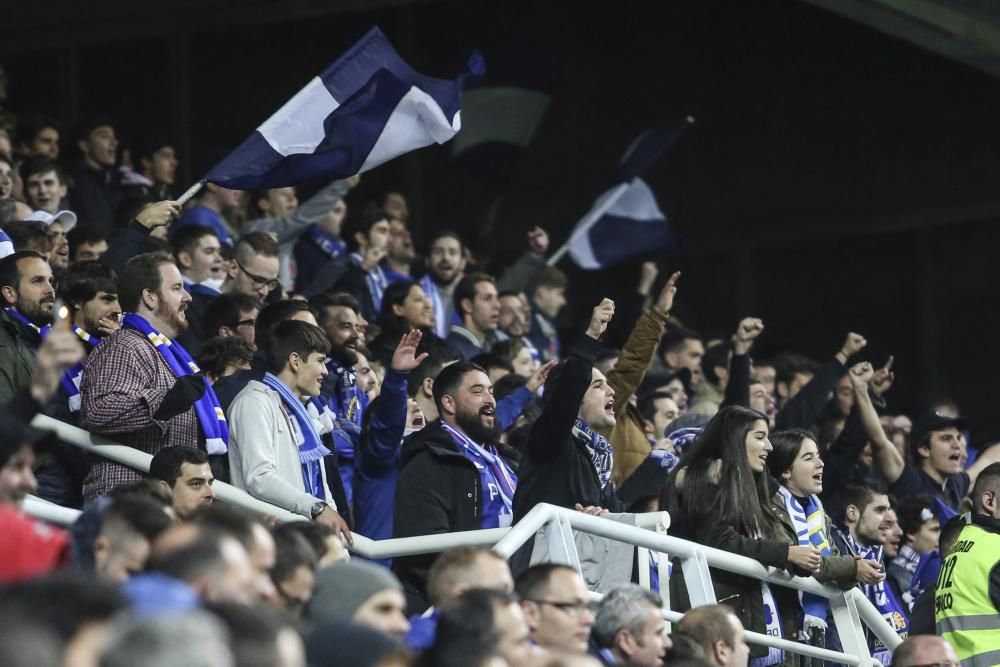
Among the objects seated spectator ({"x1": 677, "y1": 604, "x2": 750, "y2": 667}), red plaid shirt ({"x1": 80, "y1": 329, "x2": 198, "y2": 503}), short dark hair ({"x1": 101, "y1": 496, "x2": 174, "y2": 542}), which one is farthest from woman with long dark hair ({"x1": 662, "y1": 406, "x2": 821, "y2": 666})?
short dark hair ({"x1": 101, "y1": 496, "x2": 174, "y2": 542})

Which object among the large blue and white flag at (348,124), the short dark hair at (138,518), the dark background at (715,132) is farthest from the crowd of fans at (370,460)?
the dark background at (715,132)

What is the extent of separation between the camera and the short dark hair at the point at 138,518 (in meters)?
5.18

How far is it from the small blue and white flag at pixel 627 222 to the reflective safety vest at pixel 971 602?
6254mm

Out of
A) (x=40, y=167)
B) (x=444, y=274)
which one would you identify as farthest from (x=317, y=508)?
(x=444, y=274)

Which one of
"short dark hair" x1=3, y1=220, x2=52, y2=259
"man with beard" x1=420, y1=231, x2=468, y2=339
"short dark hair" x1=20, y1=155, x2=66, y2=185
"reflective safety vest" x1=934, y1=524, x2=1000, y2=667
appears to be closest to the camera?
"reflective safety vest" x1=934, y1=524, x2=1000, y2=667

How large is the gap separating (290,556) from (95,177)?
7245mm

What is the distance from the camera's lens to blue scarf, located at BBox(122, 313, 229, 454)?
7.61m

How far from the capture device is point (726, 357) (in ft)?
42.2

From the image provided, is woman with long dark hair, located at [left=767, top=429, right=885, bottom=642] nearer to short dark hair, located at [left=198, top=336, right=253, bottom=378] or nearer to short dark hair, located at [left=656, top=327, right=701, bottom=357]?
short dark hair, located at [left=198, top=336, right=253, bottom=378]

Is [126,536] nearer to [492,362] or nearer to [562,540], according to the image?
[562,540]

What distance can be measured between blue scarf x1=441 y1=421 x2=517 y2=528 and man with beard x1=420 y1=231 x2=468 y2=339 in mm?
4129

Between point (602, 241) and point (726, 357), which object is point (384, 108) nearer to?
point (726, 357)

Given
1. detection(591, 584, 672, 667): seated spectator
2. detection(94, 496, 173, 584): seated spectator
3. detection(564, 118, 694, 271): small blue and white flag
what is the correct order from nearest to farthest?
1. detection(94, 496, 173, 584): seated spectator
2. detection(591, 584, 672, 667): seated spectator
3. detection(564, 118, 694, 271): small blue and white flag

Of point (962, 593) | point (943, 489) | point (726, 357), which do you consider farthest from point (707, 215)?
point (962, 593)
